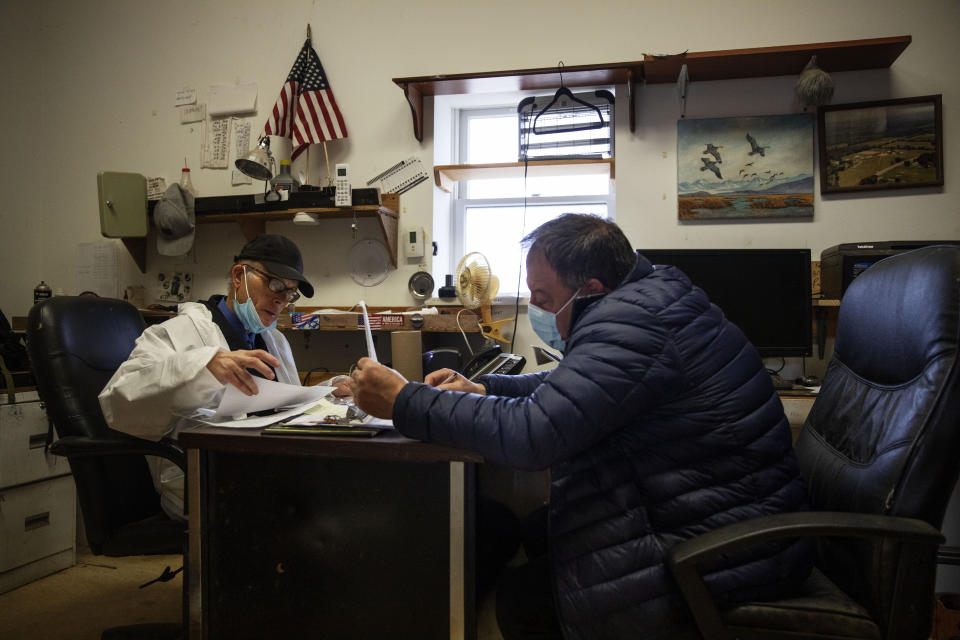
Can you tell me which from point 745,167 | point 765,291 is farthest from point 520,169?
point 765,291

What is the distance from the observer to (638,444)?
3.52 ft

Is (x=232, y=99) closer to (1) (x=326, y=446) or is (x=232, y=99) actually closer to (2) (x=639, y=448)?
(1) (x=326, y=446)

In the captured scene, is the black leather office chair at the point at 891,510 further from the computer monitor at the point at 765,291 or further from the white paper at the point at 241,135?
the white paper at the point at 241,135

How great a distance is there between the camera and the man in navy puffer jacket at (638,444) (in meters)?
0.99

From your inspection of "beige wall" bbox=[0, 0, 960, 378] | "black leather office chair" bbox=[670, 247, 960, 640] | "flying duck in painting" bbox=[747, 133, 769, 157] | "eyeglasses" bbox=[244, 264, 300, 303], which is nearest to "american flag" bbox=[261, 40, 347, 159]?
"beige wall" bbox=[0, 0, 960, 378]

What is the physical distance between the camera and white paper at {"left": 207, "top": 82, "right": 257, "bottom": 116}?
3242 mm

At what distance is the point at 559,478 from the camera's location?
1.12 meters

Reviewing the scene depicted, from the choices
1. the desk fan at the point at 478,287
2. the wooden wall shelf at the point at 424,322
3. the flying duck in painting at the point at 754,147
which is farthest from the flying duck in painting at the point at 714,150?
the wooden wall shelf at the point at 424,322

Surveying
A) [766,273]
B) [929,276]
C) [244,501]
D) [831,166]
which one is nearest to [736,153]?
[831,166]

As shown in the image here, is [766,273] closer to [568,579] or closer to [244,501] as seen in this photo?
[568,579]

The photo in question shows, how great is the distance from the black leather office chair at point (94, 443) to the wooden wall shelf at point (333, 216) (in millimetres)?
1327

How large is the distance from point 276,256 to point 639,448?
132cm

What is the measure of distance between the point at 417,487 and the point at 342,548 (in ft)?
0.66

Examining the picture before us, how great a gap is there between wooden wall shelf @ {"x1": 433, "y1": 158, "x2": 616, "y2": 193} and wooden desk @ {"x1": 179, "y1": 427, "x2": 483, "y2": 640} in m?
2.04
